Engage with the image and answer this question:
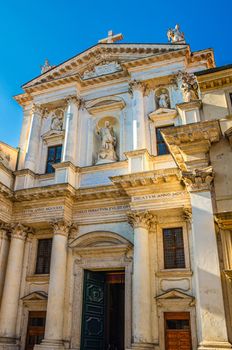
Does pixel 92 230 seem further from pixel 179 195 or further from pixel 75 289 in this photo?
pixel 179 195

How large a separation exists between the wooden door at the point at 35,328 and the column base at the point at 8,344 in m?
0.46

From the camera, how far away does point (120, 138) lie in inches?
659

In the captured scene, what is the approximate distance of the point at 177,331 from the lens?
480 inches

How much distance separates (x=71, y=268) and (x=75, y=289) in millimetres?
855

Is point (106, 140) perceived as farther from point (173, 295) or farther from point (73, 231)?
point (173, 295)

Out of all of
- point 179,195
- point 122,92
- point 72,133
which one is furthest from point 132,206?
point 122,92

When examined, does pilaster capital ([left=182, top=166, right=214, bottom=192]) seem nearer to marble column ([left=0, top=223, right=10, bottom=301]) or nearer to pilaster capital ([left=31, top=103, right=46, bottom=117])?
marble column ([left=0, top=223, right=10, bottom=301])

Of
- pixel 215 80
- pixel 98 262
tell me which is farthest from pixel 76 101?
pixel 215 80

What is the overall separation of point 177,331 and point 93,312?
11.5 feet

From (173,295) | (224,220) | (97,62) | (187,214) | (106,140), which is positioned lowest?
(173,295)

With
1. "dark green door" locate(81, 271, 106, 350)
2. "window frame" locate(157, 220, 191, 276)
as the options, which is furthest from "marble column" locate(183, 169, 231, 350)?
"dark green door" locate(81, 271, 106, 350)

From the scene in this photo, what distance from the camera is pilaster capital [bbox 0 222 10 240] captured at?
1510cm

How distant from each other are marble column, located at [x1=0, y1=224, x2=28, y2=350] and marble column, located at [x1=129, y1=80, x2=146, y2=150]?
6272 mm

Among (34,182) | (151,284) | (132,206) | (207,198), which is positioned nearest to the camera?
(207,198)
